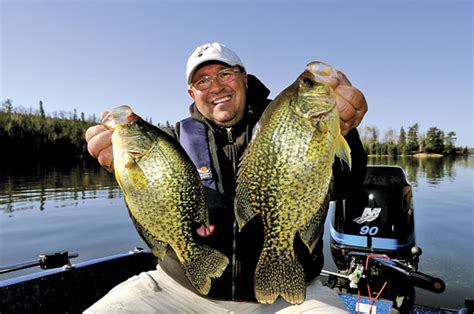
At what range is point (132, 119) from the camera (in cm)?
276

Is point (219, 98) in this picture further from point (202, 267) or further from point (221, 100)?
point (202, 267)

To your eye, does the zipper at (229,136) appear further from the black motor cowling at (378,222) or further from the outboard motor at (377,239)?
the black motor cowling at (378,222)

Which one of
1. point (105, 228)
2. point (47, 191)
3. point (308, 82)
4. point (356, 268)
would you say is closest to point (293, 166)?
point (308, 82)

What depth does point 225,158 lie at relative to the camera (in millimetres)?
3893

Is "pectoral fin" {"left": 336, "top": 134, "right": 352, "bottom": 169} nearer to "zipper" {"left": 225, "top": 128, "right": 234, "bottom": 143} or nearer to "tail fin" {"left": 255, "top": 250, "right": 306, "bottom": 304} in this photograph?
"tail fin" {"left": 255, "top": 250, "right": 306, "bottom": 304}

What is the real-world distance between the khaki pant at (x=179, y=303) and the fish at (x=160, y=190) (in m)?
1.18

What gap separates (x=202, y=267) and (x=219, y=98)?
6.13ft

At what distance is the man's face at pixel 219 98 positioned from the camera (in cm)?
392

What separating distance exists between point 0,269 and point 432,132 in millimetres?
81034

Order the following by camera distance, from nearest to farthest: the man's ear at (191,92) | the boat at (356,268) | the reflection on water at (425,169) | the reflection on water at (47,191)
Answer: the man's ear at (191,92), the boat at (356,268), the reflection on water at (47,191), the reflection on water at (425,169)

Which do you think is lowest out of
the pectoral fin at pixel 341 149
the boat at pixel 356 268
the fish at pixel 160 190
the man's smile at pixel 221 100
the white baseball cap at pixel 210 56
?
the boat at pixel 356 268

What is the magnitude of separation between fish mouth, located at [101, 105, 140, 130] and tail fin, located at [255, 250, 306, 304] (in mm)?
1366

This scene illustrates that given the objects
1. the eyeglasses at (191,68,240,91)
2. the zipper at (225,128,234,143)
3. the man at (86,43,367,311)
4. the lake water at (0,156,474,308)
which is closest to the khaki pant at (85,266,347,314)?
the man at (86,43,367,311)

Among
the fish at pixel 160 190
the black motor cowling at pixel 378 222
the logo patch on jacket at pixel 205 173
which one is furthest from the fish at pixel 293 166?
the black motor cowling at pixel 378 222
